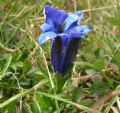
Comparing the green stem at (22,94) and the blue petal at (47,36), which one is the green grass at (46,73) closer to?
the green stem at (22,94)

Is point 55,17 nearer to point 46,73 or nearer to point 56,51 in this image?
point 56,51

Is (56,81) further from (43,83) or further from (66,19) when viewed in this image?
(66,19)

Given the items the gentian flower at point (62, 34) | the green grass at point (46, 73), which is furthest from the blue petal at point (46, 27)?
the green grass at point (46, 73)

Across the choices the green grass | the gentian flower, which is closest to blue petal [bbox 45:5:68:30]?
the gentian flower

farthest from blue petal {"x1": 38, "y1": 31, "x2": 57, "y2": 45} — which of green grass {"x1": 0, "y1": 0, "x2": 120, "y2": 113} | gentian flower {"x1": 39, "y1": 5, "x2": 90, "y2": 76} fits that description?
green grass {"x1": 0, "y1": 0, "x2": 120, "y2": 113}

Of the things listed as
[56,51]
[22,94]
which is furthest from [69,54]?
[22,94]

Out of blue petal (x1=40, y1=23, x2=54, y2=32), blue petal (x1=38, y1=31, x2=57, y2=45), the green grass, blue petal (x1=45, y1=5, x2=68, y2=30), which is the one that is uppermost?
blue petal (x1=45, y1=5, x2=68, y2=30)

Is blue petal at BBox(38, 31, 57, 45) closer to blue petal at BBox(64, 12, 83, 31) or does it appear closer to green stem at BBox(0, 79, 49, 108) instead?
blue petal at BBox(64, 12, 83, 31)

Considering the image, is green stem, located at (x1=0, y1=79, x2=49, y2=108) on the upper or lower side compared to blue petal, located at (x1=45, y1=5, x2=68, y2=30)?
lower
